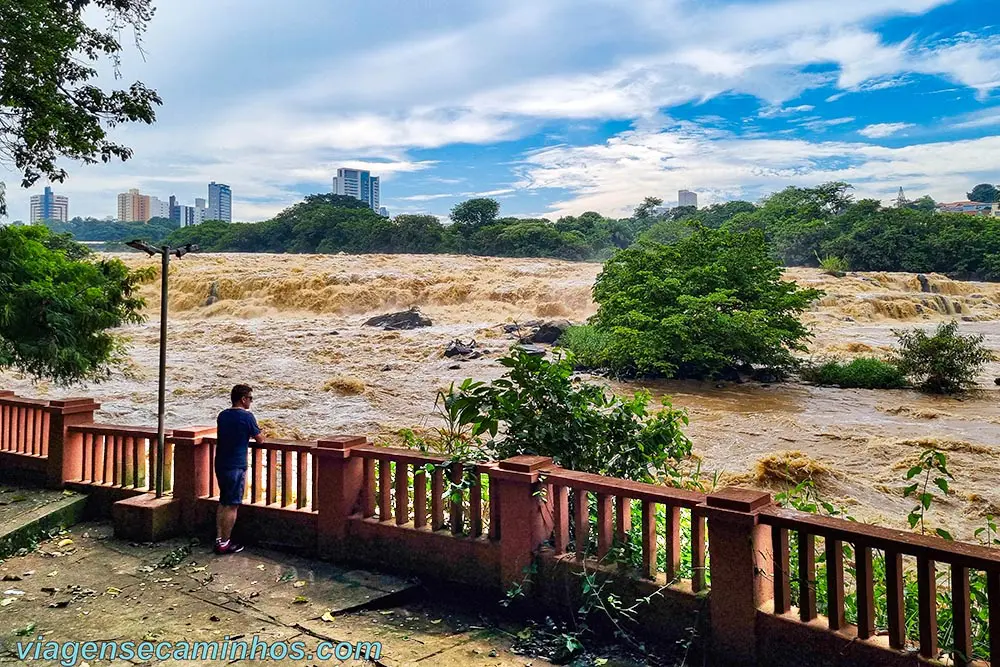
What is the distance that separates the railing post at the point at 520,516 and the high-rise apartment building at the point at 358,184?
316ft

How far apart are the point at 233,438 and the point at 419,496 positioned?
163 cm

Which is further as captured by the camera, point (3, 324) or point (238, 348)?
point (238, 348)

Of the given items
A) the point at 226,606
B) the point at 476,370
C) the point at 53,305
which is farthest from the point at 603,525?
the point at 476,370

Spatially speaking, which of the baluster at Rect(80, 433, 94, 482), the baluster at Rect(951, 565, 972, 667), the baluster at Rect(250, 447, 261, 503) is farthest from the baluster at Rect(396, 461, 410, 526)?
the baluster at Rect(80, 433, 94, 482)

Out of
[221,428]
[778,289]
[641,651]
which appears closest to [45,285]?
[221,428]

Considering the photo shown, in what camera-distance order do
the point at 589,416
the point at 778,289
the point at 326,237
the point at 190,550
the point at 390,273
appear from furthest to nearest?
the point at 326,237
the point at 390,273
the point at 778,289
the point at 190,550
the point at 589,416

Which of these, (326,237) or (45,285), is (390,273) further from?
(45,285)

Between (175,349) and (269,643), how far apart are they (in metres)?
23.5

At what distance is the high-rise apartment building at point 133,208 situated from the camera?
59250 mm

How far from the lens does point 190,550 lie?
18.9 ft

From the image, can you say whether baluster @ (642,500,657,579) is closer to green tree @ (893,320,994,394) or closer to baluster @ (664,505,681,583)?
baluster @ (664,505,681,583)

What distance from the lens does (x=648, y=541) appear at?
4.07 meters

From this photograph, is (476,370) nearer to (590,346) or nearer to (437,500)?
(590,346)

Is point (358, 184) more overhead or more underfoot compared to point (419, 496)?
more overhead
